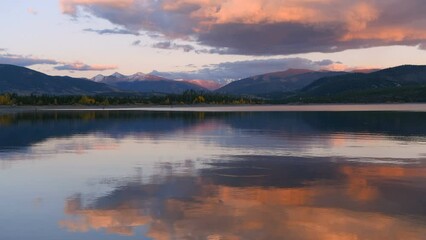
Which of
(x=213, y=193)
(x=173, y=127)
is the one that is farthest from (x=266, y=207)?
(x=173, y=127)

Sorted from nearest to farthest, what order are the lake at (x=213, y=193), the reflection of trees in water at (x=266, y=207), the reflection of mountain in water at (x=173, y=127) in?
1. the reflection of trees in water at (x=266, y=207)
2. the lake at (x=213, y=193)
3. the reflection of mountain in water at (x=173, y=127)

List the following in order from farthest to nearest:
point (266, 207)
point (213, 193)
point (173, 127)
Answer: point (173, 127) → point (213, 193) → point (266, 207)

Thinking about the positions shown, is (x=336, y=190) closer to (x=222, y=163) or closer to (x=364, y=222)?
(x=364, y=222)

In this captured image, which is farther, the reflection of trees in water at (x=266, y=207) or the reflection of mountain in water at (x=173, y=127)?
the reflection of mountain in water at (x=173, y=127)

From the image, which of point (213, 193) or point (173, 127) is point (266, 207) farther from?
point (173, 127)

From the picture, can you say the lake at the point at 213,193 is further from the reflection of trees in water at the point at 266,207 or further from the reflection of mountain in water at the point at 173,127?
the reflection of mountain in water at the point at 173,127

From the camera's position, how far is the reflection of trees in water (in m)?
17.1

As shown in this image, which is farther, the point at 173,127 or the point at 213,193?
the point at 173,127

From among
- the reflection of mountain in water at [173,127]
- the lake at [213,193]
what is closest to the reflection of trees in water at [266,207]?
the lake at [213,193]

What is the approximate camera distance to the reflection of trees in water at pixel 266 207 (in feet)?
56.2

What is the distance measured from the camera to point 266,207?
2067cm

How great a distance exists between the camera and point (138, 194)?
2330cm

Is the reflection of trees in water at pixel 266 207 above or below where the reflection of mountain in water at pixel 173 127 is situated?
below

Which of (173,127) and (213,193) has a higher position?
(173,127)
